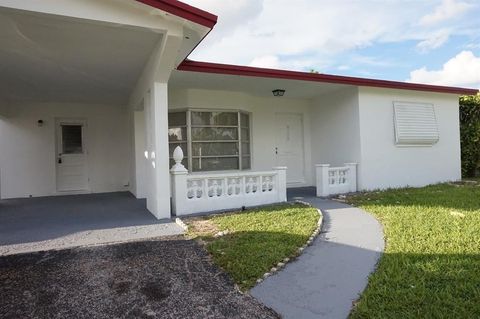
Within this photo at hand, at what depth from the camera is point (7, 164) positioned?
9.84m

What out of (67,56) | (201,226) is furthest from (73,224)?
(67,56)

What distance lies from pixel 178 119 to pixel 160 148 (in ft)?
9.90

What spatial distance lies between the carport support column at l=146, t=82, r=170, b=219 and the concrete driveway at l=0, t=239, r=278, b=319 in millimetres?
1805

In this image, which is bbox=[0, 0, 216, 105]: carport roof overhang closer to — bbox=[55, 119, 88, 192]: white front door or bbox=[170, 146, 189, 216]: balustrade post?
bbox=[170, 146, 189, 216]: balustrade post

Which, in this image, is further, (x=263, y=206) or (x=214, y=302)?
(x=263, y=206)

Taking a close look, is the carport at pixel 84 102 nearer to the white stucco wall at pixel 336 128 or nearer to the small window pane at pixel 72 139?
the small window pane at pixel 72 139

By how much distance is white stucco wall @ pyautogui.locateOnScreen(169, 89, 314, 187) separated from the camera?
882 centimetres

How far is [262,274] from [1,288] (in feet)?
8.16

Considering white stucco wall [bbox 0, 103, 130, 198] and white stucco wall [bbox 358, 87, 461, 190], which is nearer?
white stucco wall [bbox 358, 87, 461, 190]

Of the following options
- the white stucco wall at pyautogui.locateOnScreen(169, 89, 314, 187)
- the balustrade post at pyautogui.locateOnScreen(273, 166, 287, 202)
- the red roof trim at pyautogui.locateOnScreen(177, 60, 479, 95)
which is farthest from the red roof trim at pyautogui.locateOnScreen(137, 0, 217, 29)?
the white stucco wall at pyautogui.locateOnScreen(169, 89, 314, 187)

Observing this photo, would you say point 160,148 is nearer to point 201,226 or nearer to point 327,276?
point 201,226

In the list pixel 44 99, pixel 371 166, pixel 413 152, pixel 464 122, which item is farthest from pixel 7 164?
pixel 464 122

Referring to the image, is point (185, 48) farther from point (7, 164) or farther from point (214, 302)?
point (7, 164)

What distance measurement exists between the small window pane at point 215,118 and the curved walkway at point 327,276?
4.85 m
